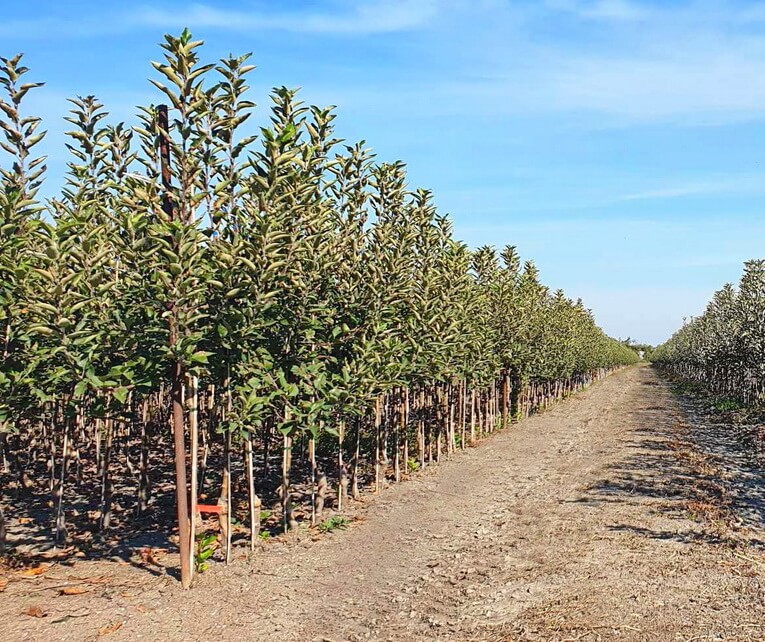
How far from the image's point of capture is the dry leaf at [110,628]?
712 cm

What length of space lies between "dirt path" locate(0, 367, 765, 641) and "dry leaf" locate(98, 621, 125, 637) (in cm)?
3

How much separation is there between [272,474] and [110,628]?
9517mm

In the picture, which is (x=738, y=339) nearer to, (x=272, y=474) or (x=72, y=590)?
(x=272, y=474)

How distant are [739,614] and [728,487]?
26.5 ft

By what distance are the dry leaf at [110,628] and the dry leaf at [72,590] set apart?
4.22 feet

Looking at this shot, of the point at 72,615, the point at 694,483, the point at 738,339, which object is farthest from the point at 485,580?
the point at 738,339

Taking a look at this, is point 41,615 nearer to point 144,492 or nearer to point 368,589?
point 368,589

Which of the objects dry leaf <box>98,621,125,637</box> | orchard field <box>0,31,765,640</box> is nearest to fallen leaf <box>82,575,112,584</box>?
orchard field <box>0,31,765,640</box>

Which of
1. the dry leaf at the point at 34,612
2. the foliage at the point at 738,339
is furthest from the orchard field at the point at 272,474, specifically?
the foliage at the point at 738,339

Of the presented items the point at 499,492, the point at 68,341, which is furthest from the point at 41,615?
the point at 499,492

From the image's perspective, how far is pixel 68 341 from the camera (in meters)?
8.05

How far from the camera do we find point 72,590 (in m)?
8.33

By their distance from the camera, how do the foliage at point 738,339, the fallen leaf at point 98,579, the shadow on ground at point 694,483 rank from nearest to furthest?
the fallen leaf at point 98,579
the shadow on ground at point 694,483
the foliage at point 738,339

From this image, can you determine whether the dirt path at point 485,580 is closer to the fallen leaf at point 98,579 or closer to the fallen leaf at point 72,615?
the fallen leaf at point 72,615
